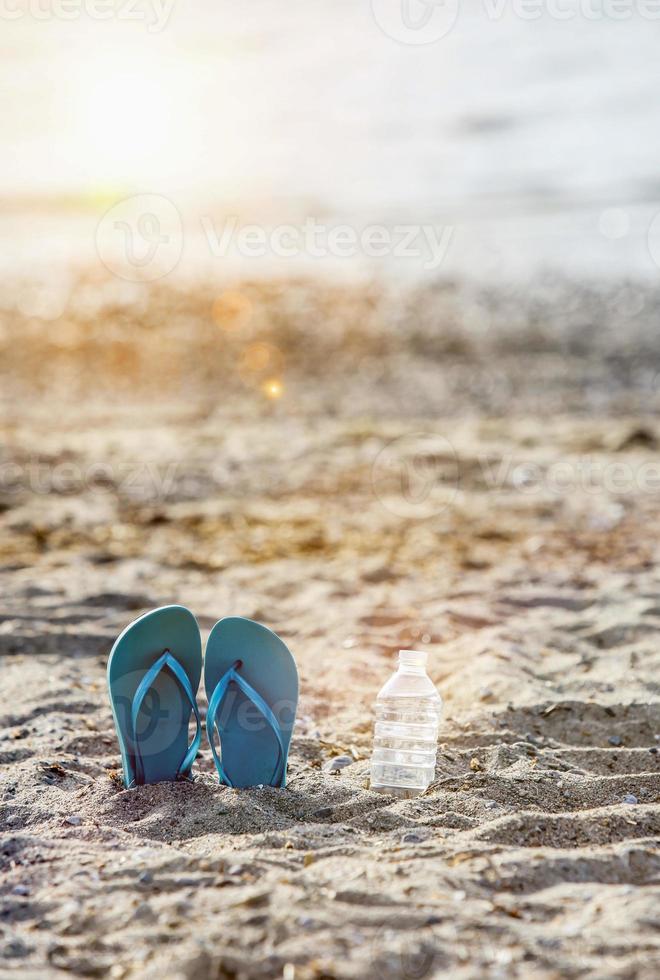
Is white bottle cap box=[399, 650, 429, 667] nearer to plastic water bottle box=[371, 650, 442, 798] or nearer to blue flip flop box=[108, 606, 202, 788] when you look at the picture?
plastic water bottle box=[371, 650, 442, 798]

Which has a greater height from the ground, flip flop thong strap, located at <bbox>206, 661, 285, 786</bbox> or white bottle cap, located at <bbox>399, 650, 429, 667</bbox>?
white bottle cap, located at <bbox>399, 650, 429, 667</bbox>

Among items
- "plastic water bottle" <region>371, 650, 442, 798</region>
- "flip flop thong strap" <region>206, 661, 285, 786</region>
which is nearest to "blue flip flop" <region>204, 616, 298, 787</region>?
"flip flop thong strap" <region>206, 661, 285, 786</region>

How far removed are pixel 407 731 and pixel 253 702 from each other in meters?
0.60

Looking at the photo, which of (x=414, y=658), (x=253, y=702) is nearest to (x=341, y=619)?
(x=414, y=658)

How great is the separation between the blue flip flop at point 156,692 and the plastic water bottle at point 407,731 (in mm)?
591

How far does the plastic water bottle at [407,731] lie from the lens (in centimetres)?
279

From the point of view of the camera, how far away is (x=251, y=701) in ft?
8.95

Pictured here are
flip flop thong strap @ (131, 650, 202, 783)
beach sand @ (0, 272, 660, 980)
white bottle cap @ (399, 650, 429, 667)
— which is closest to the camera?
beach sand @ (0, 272, 660, 980)

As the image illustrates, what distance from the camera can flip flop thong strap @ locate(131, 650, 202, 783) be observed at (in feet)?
8.61

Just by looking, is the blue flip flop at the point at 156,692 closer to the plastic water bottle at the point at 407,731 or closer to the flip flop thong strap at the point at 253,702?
the flip flop thong strap at the point at 253,702

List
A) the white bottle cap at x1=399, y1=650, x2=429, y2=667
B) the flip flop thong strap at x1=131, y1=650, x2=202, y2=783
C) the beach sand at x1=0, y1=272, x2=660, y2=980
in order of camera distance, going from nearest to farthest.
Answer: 1. the beach sand at x1=0, y1=272, x2=660, y2=980
2. the flip flop thong strap at x1=131, y1=650, x2=202, y2=783
3. the white bottle cap at x1=399, y1=650, x2=429, y2=667

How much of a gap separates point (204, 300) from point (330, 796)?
31.9ft

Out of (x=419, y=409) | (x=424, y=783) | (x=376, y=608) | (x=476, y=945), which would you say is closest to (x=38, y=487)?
(x=376, y=608)

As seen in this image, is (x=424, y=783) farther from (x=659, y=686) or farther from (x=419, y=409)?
(x=419, y=409)
